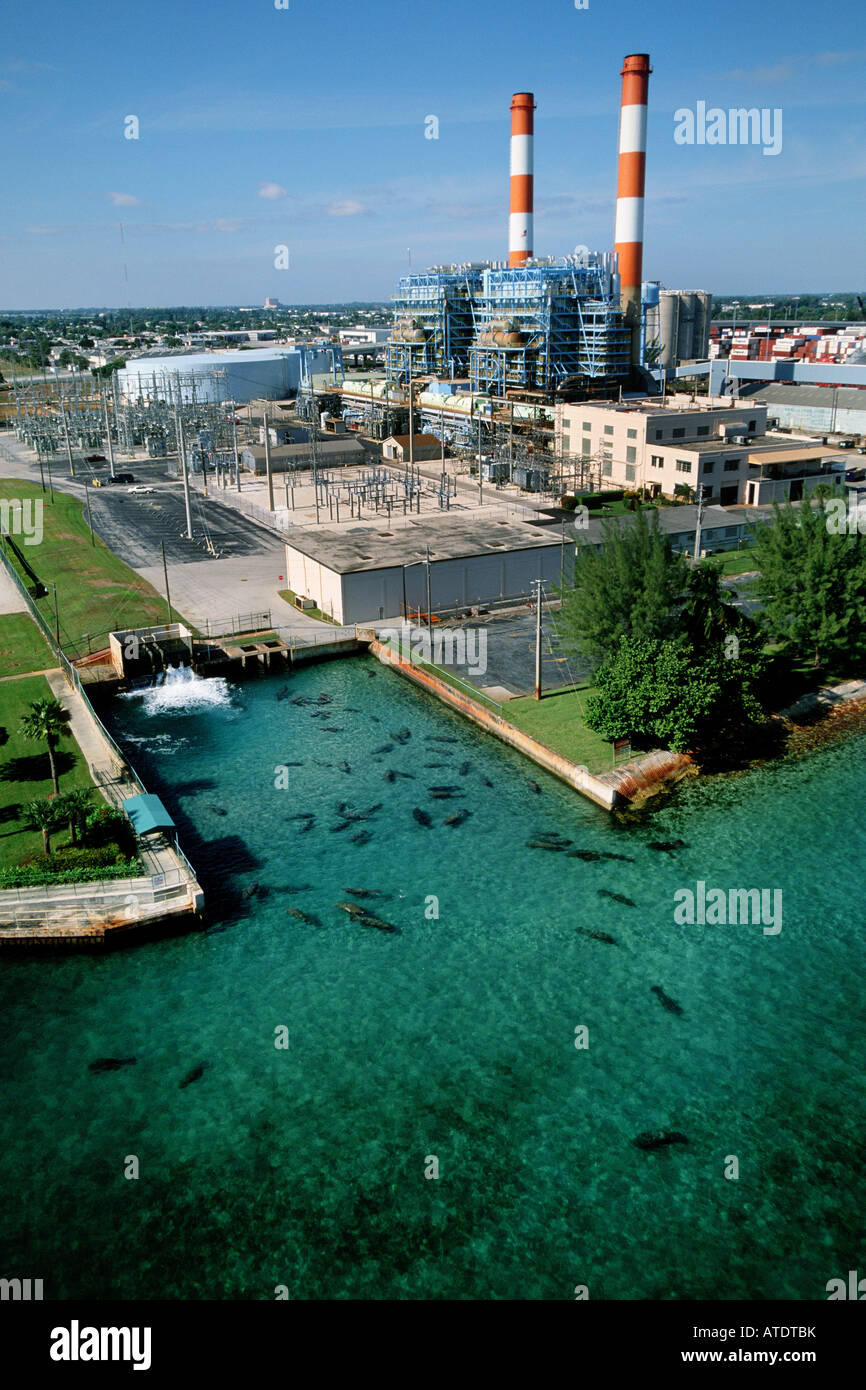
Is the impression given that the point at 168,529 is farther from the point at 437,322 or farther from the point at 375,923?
the point at 437,322

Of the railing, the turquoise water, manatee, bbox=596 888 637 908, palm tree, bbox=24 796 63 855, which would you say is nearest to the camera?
the turquoise water

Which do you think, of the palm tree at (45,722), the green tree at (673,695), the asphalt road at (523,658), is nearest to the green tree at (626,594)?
the green tree at (673,695)

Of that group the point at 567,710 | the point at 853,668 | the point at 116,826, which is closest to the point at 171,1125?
the point at 116,826

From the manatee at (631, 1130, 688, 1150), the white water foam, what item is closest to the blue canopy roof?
the white water foam

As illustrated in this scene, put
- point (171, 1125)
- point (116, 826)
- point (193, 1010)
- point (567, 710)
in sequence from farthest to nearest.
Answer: point (567, 710)
point (116, 826)
point (193, 1010)
point (171, 1125)

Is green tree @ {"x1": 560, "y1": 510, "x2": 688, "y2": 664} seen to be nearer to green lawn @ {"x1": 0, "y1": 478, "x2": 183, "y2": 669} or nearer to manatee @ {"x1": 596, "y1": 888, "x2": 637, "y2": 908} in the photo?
manatee @ {"x1": 596, "y1": 888, "x2": 637, "y2": 908}

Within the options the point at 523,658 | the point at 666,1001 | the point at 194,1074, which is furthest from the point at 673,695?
the point at 194,1074

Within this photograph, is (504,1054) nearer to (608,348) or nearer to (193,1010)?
(193,1010)
